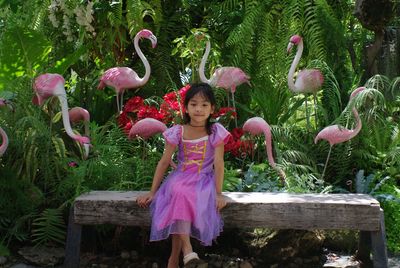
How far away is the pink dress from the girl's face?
11 cm

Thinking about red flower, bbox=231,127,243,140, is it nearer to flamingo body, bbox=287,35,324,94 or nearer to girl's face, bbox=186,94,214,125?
flamingo body, bbox=287,35,324,94

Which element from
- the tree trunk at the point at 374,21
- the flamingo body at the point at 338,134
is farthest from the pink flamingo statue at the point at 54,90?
the tree trunk at the point at 374,21

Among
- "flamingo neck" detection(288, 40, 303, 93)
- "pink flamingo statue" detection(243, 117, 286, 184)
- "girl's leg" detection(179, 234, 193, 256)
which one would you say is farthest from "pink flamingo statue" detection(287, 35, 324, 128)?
"girl's leg" detection(179, 234, 193, 256)

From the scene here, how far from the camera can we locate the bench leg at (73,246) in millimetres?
3059

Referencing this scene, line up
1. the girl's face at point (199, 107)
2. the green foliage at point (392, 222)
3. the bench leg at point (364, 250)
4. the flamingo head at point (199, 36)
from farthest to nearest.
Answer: the flamingo head at point (199, 36)
the green foliage at point (392, 222)
the bench leg at point (364, 250)
the girl's face at point (199, 107)

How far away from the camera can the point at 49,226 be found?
11.1 ft

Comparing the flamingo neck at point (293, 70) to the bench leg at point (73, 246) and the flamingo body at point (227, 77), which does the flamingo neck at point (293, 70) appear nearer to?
the flamingo body at point (227, 77)

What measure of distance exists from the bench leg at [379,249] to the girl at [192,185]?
763 mm

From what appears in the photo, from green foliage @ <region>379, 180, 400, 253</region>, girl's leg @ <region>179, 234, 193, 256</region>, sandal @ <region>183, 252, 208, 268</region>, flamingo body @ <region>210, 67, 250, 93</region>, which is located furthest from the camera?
flamingo body @ <region>210, 67, 250, 93</region>

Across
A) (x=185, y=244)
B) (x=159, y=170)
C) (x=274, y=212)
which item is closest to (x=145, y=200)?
(x=159, y=170)

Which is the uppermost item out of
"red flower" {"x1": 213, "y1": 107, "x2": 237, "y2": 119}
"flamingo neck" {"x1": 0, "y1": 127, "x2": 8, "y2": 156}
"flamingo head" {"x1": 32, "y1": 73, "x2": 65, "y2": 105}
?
"flamingo head" {"x1": 32, "y1": 73, "x2": 65, "y2": 105}

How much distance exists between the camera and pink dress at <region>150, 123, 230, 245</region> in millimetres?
→ 2854

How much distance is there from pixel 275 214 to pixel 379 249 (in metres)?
0.53

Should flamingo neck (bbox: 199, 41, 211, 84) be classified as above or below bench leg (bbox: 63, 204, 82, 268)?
above
